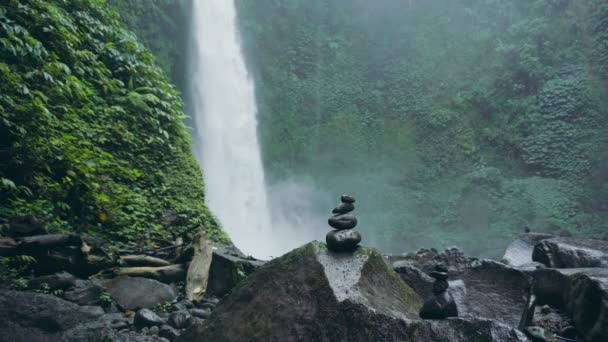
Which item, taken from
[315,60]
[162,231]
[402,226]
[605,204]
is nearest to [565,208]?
[605,204]

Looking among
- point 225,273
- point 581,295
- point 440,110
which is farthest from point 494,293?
point 440,110

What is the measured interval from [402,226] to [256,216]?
660 centimetres

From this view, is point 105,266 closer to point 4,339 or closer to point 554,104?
point 4,339

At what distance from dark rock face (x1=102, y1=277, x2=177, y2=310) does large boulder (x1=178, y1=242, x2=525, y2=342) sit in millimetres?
1046

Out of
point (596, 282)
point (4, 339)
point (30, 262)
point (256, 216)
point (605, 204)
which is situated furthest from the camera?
point (256, 216)

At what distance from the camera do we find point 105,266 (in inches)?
163

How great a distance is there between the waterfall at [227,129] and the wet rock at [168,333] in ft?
38.9

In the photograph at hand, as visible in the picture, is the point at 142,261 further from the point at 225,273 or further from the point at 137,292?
the point at 225,273

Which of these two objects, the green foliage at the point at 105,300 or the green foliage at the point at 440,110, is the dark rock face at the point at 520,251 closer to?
the green foliage at the point at 105,300

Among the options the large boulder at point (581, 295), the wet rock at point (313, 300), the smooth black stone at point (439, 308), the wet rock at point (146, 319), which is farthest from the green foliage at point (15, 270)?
the large boulder at point (581, 295)

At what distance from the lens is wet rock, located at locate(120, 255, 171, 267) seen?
4.41 m

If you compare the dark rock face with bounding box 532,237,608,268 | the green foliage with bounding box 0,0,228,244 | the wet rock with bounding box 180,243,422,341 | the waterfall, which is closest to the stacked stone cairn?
the wet rock with bounding box 180,243,422,341

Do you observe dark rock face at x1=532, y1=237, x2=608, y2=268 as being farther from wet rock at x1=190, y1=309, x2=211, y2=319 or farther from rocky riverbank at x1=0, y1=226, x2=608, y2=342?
wet rock at x1=190, y1=309, x2=211, y2=319

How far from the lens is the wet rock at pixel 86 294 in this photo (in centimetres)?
361
